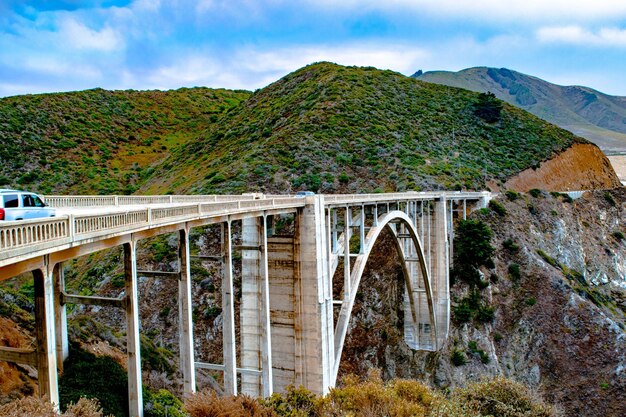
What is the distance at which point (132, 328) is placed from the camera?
8.29 meters

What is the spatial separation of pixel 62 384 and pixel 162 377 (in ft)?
12.3

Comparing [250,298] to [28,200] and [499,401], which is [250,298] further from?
[499,401]

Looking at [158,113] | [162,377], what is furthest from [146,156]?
[162,377]

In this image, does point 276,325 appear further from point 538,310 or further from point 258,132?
point 258,132

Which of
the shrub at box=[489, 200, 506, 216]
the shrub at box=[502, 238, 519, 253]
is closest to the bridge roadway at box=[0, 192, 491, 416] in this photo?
the shrub at box=[502, 238, 519, 253]

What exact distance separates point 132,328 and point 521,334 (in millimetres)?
32429

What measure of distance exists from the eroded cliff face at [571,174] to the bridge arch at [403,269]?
24809 millimetres

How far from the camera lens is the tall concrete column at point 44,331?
20.9 ft

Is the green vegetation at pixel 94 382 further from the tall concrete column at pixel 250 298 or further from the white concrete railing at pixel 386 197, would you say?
the white concrete railing at pixel 386 197

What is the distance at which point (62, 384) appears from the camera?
37.3 feet

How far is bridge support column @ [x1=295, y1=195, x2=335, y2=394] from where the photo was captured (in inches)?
706

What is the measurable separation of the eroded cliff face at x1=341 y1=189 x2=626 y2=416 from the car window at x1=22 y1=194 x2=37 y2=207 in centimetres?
2481

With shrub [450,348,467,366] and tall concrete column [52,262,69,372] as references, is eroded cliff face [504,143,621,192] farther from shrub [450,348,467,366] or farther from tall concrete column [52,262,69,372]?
tall concrete column [52,262,69,372]

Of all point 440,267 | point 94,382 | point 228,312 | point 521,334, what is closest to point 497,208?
point 521,334
